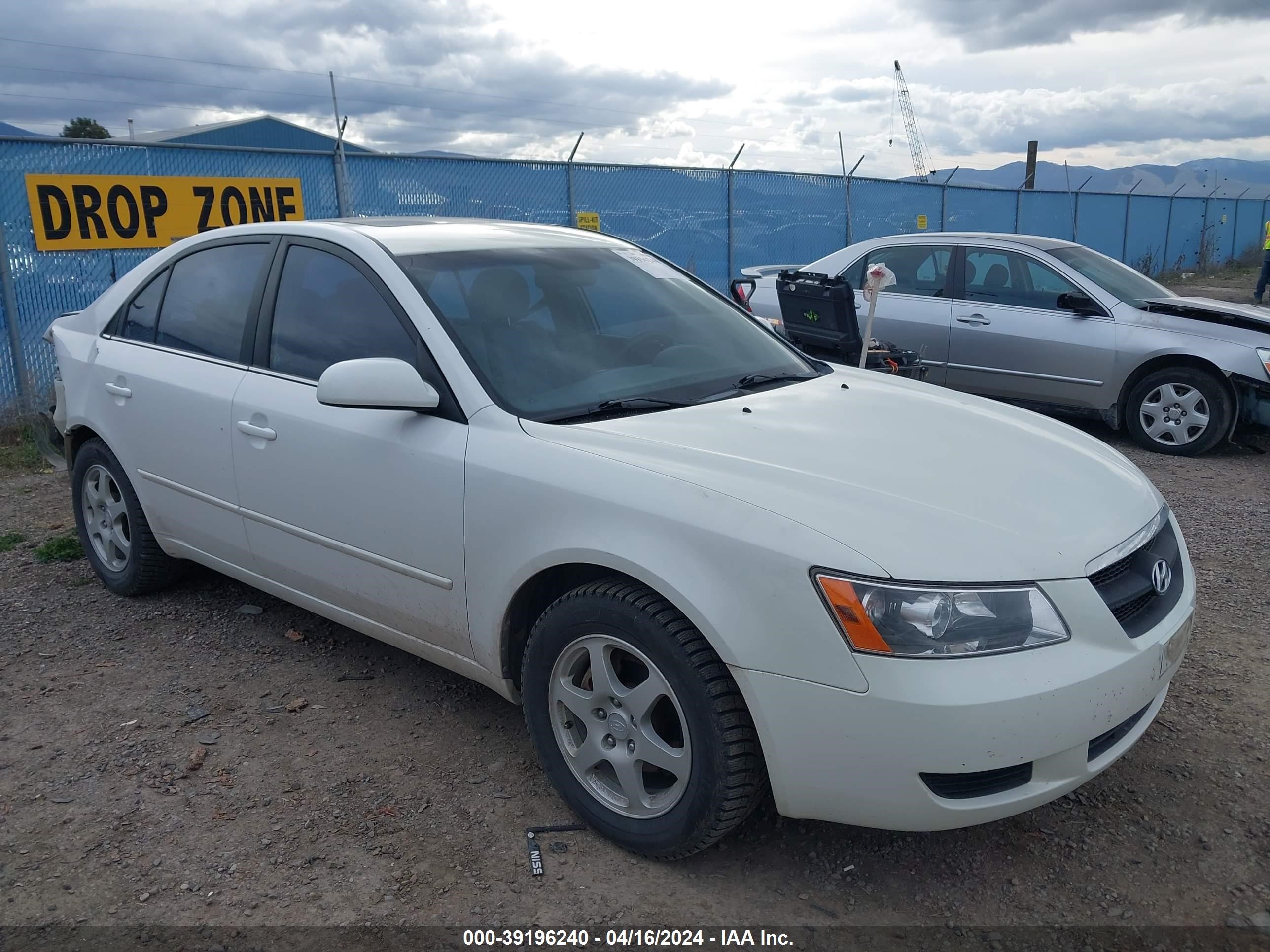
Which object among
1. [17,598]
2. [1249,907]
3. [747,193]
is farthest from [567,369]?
[747,193]

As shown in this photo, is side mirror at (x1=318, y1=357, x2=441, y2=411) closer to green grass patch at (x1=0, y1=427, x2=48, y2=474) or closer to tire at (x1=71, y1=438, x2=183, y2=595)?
tire at (x1=71, y1=438, x2=183, y2=595)

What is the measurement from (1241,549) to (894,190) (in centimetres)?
1338

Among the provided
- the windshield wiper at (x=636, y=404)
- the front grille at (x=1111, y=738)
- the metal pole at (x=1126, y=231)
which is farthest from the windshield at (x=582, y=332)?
the metal pole at (x=1126, y=231)

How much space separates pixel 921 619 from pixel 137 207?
27.3 ft

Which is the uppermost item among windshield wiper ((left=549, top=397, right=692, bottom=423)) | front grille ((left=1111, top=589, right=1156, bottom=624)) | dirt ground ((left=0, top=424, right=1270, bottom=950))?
windshield wiper ((left=549, top=397, right=692, bottom=423))

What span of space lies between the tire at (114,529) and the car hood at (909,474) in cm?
240

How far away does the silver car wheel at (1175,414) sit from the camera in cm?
724

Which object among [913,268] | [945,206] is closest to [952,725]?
[913,268]

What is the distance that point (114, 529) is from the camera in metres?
4.54

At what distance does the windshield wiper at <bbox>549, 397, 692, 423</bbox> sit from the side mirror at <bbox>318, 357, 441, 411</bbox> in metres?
0.41

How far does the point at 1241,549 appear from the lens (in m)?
5.11

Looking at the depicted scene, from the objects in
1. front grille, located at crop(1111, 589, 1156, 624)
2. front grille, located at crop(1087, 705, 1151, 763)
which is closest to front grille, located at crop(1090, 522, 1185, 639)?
front grille, located at crop(1111, 589, 1156, 624)

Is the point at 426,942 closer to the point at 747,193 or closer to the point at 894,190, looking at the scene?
the point at 747,193

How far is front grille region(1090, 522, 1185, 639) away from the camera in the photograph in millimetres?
2467
